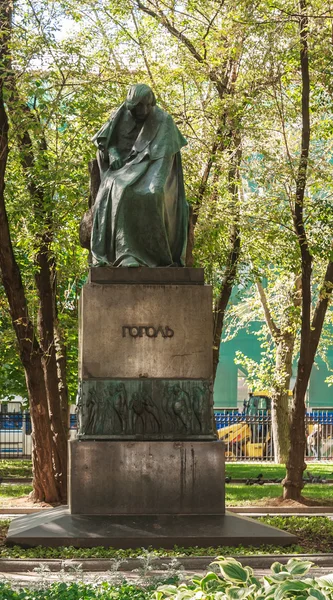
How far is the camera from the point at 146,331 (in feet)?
35.0

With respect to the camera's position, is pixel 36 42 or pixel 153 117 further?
pixel 36 42

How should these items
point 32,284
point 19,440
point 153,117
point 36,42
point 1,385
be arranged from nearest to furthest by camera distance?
Answer: point 153,117 < point 36,42 < point 32,284 < point 1,385 < point 19,440

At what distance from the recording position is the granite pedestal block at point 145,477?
1037 cm

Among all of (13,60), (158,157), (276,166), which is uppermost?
(13,60)

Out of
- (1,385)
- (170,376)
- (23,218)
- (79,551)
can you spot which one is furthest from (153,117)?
(1,385)

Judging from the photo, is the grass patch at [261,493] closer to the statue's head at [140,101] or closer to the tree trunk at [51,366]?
the tree trunk at [51,366]

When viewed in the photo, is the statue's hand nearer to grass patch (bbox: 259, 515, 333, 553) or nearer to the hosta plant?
grass patch (bbox: 259, 515, 333, 553)

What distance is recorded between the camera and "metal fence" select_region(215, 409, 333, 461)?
3450 cm

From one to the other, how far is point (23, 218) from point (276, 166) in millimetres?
4520

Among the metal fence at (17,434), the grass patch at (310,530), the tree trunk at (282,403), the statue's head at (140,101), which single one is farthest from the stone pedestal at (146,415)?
the metal fence at (17,434)

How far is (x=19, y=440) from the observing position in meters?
37.3

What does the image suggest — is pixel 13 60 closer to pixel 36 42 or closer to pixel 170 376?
pixel 36 42

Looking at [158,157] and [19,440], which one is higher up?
[158,157]

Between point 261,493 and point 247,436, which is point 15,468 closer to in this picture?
point 247,436
